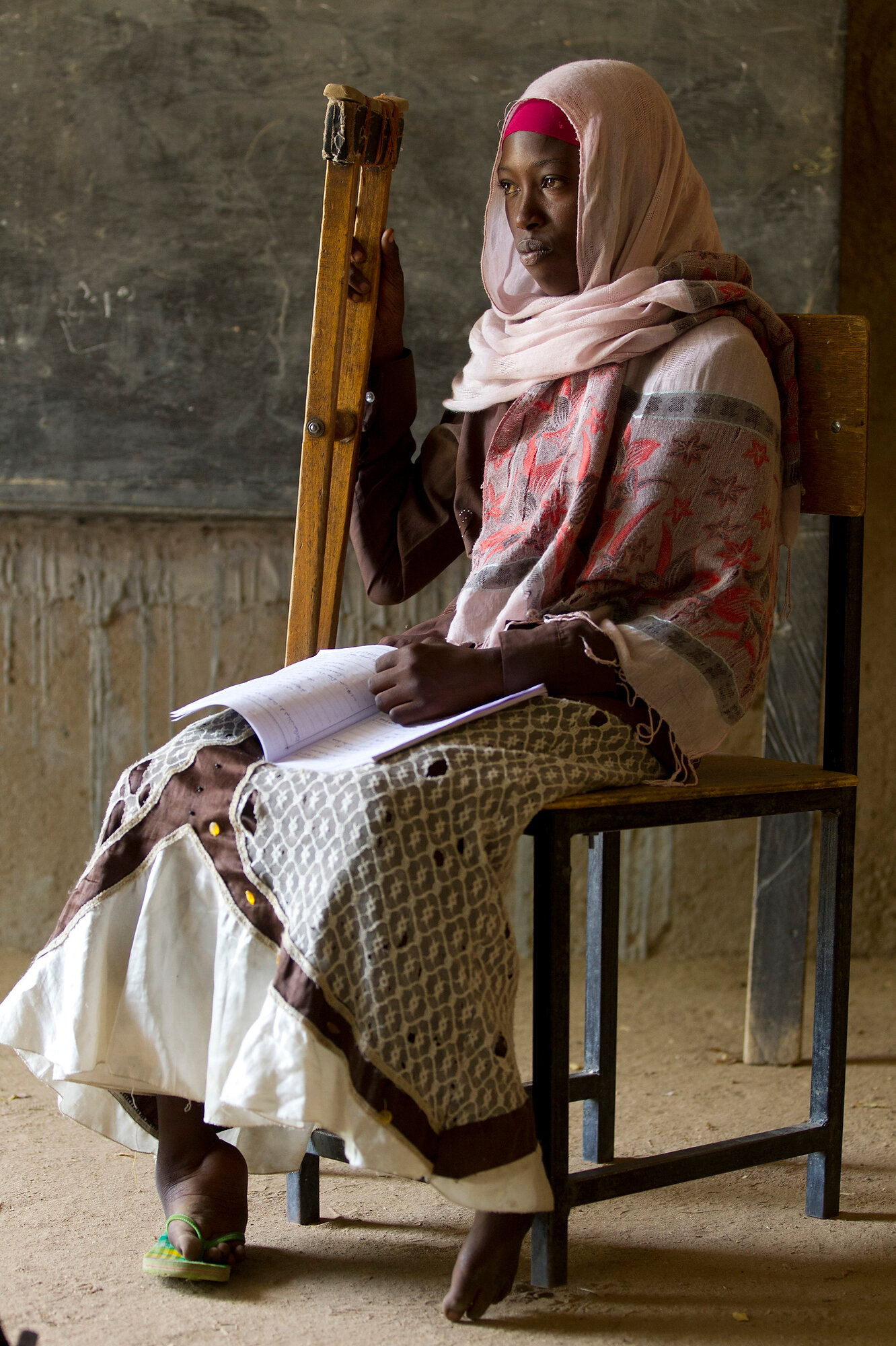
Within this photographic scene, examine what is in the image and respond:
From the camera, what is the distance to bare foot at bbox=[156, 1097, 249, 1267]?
5.37ft

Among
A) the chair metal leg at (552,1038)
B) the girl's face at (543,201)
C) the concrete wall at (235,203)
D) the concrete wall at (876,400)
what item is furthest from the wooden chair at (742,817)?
the concrete wall at (876,400)

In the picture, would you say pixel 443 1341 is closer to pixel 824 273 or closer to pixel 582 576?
pixel 582 576

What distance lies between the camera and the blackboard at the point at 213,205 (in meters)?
2.97

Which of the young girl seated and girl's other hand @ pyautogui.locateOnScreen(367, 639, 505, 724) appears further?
girl's other hand @ pyautogui.locateOnScreen(367, 639, 505, 724)

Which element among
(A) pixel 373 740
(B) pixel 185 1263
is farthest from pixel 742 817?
(B) pixel 185 1263

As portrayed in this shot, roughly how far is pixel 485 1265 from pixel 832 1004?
683mm

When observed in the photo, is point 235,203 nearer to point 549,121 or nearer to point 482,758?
point 549,121

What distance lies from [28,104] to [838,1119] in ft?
9.19

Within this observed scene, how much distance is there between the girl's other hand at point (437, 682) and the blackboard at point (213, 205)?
1.57 m

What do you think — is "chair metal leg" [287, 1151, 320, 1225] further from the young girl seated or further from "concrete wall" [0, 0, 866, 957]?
"concrete wall" [0, 0, 866, 957]

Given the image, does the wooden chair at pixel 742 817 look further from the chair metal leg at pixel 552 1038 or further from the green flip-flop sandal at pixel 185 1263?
the green flip-flop sandal at pixel 185 1263

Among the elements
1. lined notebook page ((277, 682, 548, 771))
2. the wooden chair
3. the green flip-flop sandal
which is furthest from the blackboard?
the green flip-flop sandal

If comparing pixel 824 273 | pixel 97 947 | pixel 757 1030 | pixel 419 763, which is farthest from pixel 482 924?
pixel 824 273

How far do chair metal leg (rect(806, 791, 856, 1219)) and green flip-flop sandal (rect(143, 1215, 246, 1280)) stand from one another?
874 millimetres
